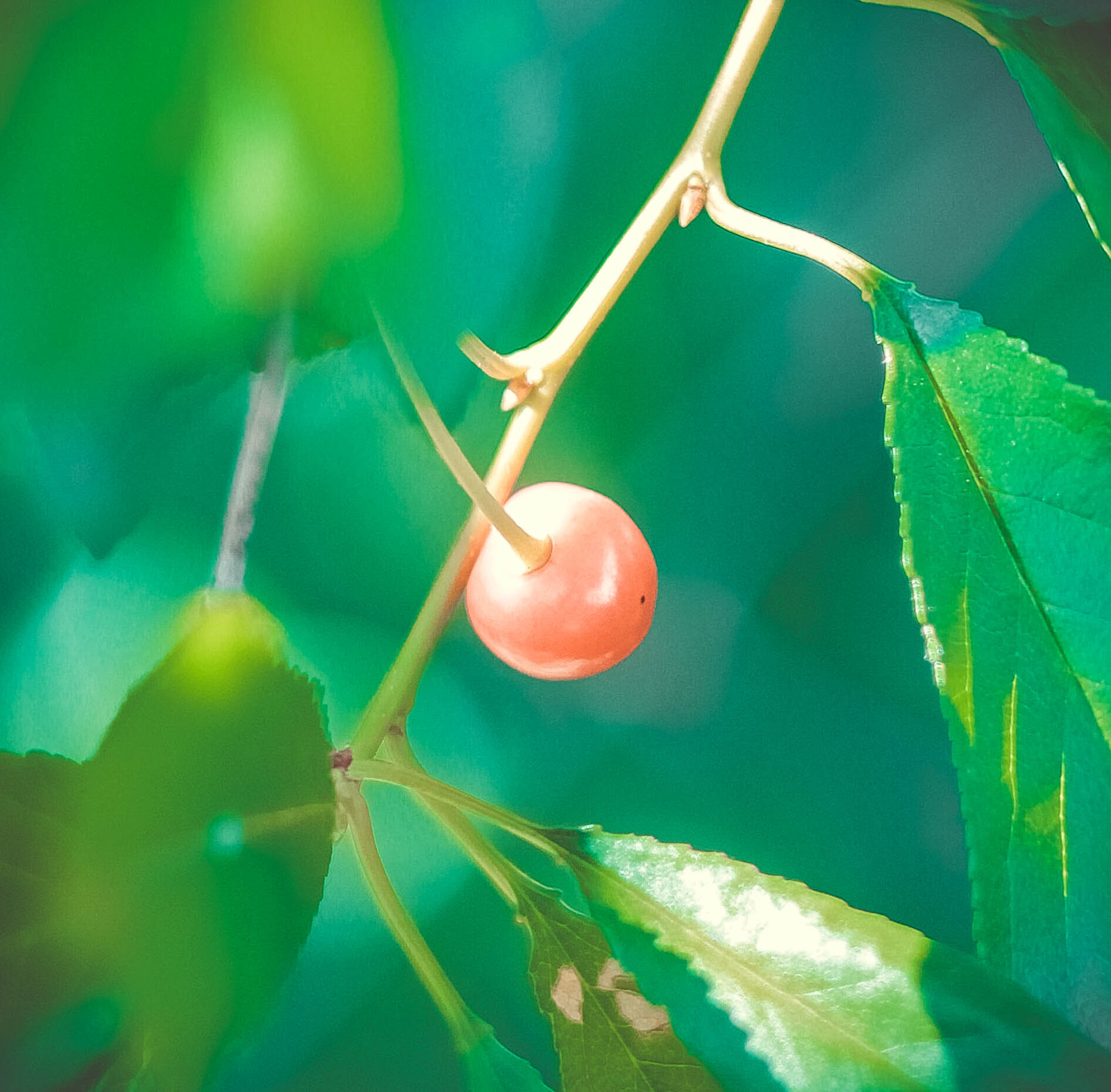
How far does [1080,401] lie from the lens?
11.0 inches

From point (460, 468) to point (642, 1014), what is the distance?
0.17 meters

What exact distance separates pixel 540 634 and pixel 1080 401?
17 cm

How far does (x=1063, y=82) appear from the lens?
300 mm

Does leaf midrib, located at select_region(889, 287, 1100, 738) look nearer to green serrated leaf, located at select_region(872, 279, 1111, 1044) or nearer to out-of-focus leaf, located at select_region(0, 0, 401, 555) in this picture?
green serrated leaf, located at select_region(872, 279, 1111, 1044)

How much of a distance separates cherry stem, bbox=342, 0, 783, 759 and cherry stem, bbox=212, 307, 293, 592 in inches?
2.2

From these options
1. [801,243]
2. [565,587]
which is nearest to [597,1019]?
[565,587]

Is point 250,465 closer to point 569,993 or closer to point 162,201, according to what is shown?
point 162,201

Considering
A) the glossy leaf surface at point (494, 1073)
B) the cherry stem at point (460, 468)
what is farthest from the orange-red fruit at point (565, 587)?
the glossy leaf surface at point (494, 1073)

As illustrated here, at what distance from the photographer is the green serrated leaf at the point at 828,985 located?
276 millimetres

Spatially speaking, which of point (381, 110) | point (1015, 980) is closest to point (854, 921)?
point (1015, 980)

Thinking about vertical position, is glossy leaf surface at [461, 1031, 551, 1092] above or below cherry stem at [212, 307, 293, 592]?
below

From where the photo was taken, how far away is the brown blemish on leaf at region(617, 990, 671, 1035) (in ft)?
0.94

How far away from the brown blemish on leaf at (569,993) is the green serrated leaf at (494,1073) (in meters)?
0.02

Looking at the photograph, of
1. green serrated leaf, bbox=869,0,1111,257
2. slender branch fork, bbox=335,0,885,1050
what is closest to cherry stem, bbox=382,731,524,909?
slender branch fork, bbox=335,0,885,1050
